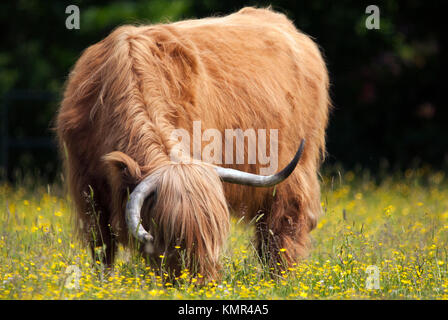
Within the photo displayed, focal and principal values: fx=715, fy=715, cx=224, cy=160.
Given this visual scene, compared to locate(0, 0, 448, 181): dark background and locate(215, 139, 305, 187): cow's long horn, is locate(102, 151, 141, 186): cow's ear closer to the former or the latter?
locate(215, 139, 305, 187): cow's long horn

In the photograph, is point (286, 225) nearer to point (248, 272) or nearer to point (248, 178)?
point (248, 272)

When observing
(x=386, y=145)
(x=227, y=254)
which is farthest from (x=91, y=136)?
(x=386, y=145)

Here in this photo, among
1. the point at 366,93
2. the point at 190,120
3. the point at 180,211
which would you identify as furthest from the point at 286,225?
the point at 366,93

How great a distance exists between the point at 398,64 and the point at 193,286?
950 cm

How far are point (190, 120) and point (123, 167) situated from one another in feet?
Result: 2.05

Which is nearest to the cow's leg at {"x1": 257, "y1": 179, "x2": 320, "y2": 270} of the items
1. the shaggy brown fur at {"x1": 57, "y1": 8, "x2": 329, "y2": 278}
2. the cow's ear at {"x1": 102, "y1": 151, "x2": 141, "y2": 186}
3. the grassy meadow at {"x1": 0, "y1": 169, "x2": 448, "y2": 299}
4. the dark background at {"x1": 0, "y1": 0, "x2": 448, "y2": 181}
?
the shaggy brown fur at {"x1": 57, "y1": 8, "x2": 329, "y2": 278}

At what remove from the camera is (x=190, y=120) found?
4.65 m

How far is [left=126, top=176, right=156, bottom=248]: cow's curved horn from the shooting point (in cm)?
399

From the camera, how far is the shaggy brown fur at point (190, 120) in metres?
4.11

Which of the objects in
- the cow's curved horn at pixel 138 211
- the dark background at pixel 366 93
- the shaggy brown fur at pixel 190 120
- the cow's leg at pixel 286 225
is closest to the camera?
the cow's curved horn at pixel 138 211

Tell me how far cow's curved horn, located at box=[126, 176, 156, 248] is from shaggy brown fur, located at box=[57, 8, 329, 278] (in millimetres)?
66

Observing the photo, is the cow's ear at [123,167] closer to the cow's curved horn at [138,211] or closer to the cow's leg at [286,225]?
the cow's curved horn at [138,211]

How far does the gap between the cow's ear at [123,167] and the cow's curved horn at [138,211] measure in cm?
13

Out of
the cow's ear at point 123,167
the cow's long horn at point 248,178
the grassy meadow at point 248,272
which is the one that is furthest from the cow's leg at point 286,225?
the cow's ear at point 123,167
